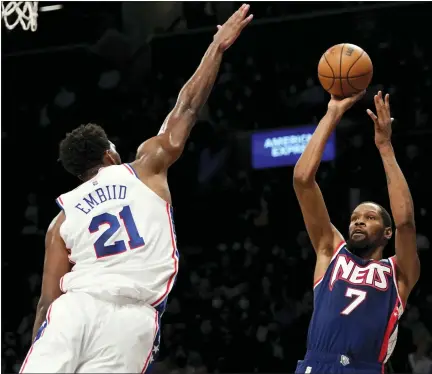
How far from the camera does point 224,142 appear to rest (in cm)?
1308

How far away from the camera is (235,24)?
14.6 ft

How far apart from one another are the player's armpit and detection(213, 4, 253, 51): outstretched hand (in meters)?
0.94

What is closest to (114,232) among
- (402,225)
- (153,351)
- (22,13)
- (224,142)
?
(153,351)

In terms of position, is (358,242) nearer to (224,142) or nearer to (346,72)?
(346,72)

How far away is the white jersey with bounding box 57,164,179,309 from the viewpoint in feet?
11.9

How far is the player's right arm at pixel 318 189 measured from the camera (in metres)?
4.81

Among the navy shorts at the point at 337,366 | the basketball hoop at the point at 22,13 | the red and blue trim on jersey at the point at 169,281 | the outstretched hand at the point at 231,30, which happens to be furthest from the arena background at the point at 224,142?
the red and blue trim on jersey at the point at 169,281

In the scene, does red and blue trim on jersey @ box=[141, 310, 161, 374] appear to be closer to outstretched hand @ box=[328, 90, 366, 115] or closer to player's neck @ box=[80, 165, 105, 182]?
player's neck @ box=[80, 165, 105, 182]

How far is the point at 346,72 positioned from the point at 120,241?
80.0 inches

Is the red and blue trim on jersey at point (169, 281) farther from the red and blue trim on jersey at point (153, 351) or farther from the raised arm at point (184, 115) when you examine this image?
the raised arm at point (184, 115)

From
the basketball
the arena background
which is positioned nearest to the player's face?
the basketball

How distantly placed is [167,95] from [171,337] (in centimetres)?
411

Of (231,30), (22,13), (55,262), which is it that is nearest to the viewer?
(55,262)

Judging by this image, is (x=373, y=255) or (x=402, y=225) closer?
(x=402, y=225)
